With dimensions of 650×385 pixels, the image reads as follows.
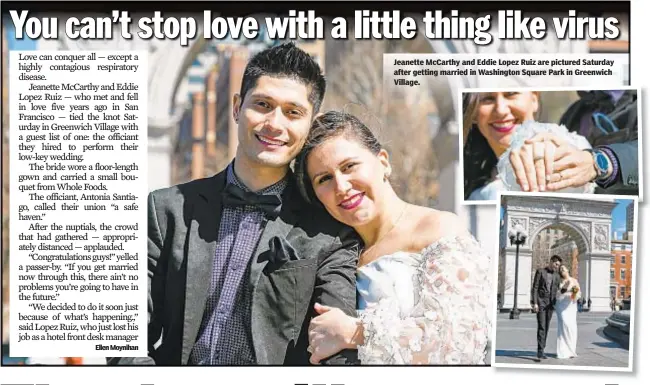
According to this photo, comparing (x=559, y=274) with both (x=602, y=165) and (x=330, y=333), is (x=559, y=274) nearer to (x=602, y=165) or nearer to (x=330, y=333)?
(x=602, y=165)

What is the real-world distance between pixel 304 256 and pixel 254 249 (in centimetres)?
32

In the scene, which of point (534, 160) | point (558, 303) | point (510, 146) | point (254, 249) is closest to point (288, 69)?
point (254, 249)

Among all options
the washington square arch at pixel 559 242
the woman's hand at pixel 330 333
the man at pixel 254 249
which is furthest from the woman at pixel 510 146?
the woman's hand at pixel 330 333

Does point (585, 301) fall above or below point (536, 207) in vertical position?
below

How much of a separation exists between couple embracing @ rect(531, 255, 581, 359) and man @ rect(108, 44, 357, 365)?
116cm

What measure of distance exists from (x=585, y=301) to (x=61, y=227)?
3322 millimetres

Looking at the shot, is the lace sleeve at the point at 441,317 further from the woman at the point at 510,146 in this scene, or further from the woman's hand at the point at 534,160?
the woman's hand at the point at 534,160

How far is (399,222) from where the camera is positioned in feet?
15.5

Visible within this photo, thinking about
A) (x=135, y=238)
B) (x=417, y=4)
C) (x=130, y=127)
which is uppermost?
Answer: (x=417, y=4)

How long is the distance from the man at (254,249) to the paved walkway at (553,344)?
97 centimetres

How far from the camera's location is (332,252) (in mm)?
4719

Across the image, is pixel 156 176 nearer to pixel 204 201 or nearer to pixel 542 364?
pixel 204 201

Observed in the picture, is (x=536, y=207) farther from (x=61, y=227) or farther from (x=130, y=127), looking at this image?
(x=61, y=227)

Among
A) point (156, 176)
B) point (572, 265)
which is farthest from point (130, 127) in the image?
point (572, 265)
